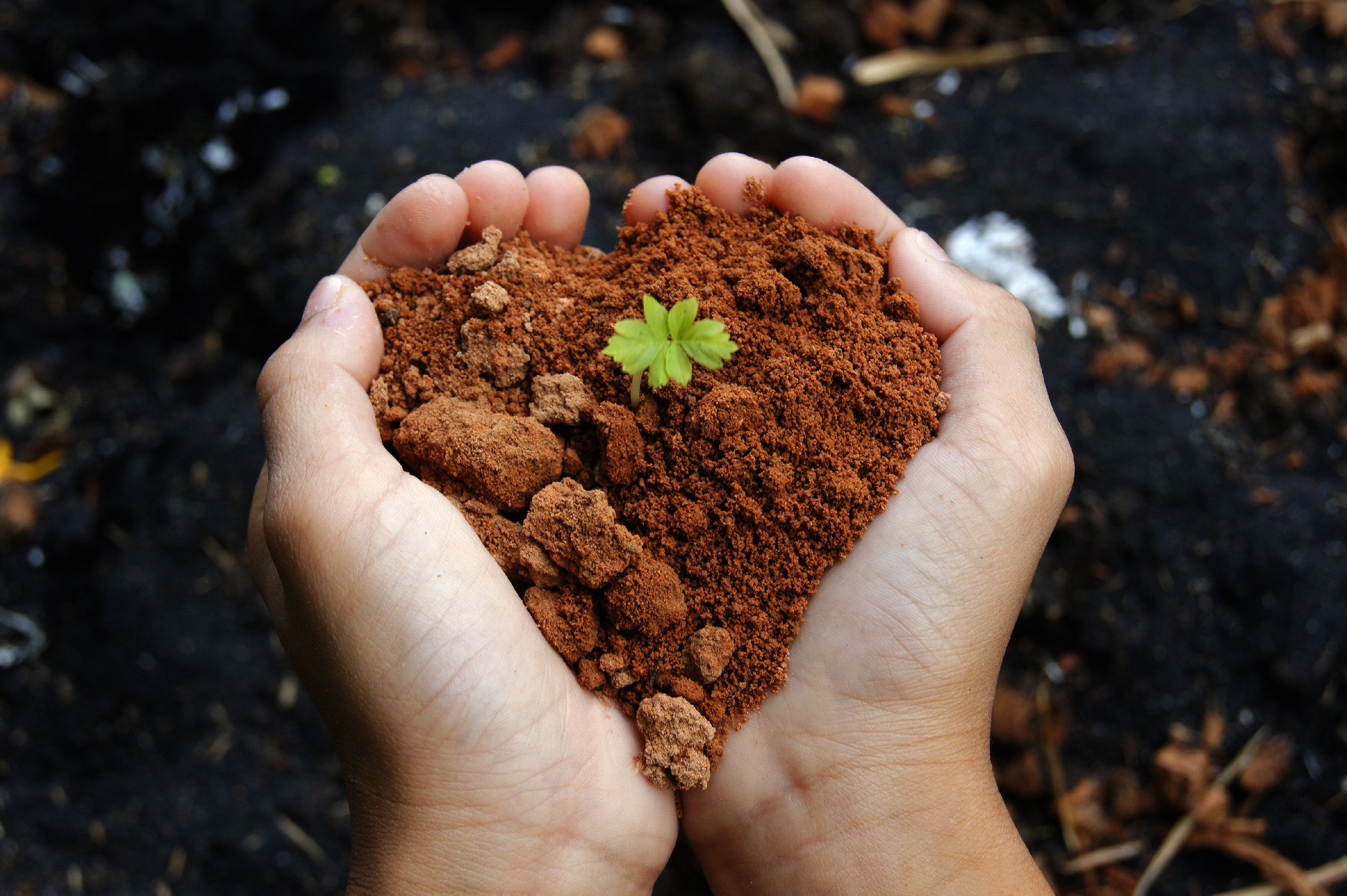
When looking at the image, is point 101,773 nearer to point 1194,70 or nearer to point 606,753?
point 606,753

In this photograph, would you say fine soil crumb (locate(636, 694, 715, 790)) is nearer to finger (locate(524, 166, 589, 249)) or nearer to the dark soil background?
the dark soil background

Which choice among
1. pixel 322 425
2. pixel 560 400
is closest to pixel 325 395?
pixel 322 425

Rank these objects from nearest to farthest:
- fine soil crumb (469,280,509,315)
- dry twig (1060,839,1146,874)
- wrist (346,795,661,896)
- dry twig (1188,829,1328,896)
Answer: wrist (346,795,661,896)
fine soil crumb (469,280,509,315)
dry twig (1188,829,1328,896)
dry twig (1060,839,1146,874)

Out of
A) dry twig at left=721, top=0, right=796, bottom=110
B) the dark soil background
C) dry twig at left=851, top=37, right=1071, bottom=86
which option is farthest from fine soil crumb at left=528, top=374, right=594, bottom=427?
dry twig at left=851, top=37, right=1071, bottom=86

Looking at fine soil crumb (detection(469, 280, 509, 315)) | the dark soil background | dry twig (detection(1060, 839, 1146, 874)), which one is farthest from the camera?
the dark soil background

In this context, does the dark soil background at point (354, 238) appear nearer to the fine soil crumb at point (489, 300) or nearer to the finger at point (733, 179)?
the finger at point (733, 179)

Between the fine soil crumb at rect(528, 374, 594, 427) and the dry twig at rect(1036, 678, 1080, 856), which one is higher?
A: the fine soil crumb at rect(528, 374, 594, 427)

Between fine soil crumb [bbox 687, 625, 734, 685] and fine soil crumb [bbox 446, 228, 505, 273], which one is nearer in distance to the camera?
fine soil crumb [bbox 687, 625, 734, 685]
